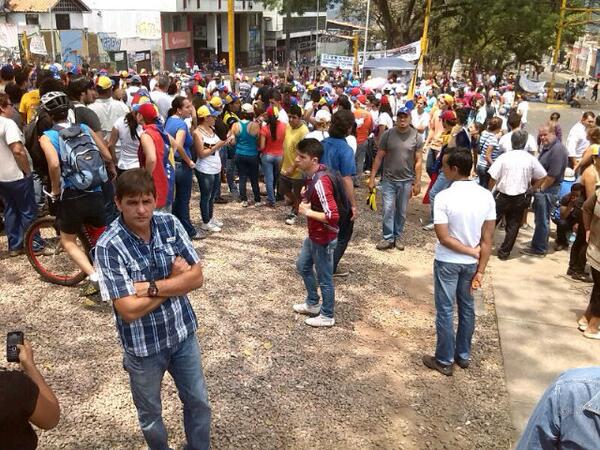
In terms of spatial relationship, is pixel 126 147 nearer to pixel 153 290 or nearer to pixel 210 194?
pixel 210 194

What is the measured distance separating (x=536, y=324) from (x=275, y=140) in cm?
441

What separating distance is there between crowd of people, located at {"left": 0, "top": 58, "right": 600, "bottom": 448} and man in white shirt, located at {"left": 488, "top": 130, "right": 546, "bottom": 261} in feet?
0.06

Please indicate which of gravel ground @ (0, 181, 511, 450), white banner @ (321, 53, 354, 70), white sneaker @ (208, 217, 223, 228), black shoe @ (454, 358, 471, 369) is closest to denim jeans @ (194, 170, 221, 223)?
white sneaker @ (208, 217, 223, 228)

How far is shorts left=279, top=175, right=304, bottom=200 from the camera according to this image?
7.16m

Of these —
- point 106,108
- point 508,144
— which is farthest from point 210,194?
point 508,144

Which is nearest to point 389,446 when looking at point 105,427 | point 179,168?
point 105,427

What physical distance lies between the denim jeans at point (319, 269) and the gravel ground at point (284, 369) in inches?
9.6

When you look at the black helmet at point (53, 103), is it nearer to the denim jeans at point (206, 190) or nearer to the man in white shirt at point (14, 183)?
the man in white shirt at point (14, 183)

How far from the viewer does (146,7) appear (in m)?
42.7

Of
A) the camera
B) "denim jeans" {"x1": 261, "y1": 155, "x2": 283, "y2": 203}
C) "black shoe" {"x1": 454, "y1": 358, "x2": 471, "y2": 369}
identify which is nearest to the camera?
the camera

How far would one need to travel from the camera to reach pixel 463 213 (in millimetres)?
3824

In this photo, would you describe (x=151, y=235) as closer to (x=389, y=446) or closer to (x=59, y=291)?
(x=389, y=446)

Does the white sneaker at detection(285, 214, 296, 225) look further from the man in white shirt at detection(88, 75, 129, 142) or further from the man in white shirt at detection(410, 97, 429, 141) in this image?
the man in white shirt at detection(410, 97, 429, 141)

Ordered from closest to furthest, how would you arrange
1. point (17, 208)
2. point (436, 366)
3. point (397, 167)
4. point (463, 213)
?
point (463, 213) < point (436, 366) < point (17, 208) < point (397, 167)
